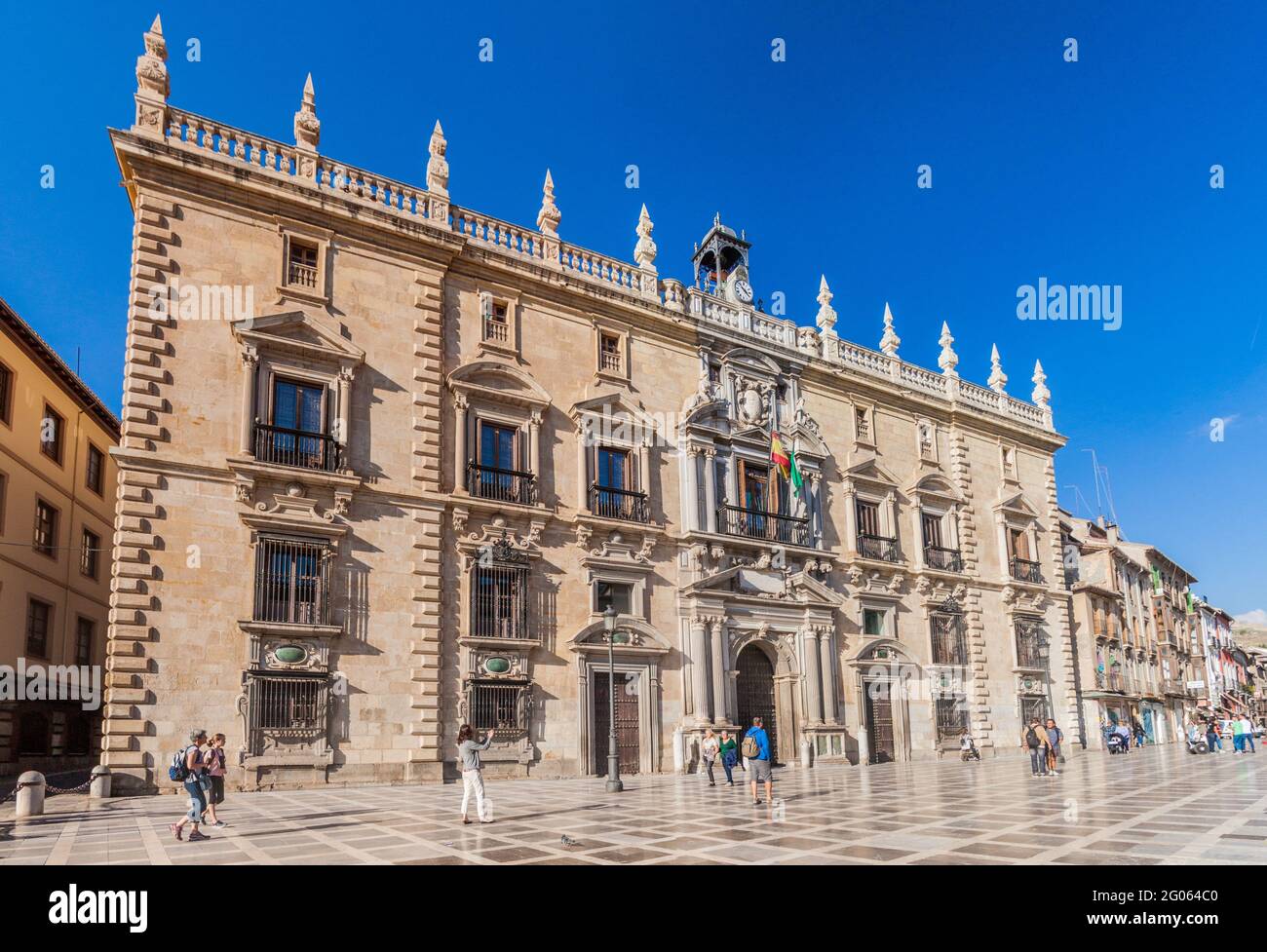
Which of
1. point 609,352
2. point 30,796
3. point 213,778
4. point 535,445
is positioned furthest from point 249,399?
point 609,352

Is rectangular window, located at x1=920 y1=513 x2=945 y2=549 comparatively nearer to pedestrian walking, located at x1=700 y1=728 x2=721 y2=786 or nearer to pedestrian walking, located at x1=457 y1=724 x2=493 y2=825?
pedestrian walking, located at x1=700 y1=728 x2=721 y2=786

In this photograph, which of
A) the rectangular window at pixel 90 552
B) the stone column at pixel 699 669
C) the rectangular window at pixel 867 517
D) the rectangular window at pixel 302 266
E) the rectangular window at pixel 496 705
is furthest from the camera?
the rectangular window at pixel 867 517

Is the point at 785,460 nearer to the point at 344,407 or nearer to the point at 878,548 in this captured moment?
the point at 878,548

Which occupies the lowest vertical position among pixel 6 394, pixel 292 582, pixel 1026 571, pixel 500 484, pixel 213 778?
pixel 213 778

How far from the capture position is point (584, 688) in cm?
2486

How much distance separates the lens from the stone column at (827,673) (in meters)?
30.3

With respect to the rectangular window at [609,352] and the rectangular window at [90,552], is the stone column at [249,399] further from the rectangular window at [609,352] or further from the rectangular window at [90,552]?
the rectangular window at [90,552]

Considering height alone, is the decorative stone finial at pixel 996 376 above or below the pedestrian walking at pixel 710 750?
above

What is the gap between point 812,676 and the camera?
30016 millimetres

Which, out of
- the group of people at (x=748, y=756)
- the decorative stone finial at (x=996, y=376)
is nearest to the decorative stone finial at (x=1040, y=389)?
the decorative stone finial at (x=996, y=376)

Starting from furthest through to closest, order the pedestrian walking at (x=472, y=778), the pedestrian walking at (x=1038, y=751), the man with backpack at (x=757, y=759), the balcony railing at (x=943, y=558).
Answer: the balcony railing at (x=943, y=558), the pedestrian walking at (x=1038, y=751), the man with backpack at (x=757, y=759), the pedestrian walking at (x=472, y=778)

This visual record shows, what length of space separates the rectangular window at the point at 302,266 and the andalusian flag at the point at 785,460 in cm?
1525

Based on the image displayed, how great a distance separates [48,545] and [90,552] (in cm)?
411
